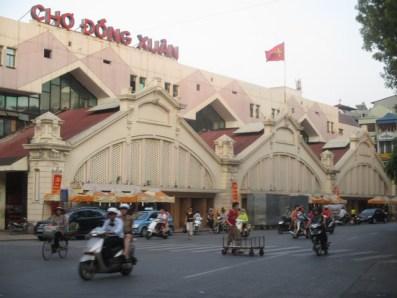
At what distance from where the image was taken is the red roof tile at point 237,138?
190 feet

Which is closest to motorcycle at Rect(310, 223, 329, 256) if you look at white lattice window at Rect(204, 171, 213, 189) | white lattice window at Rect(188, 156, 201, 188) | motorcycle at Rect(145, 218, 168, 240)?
motorcycle at Rect(145, 218, 168, 240)

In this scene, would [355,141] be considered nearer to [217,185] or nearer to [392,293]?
Answer: [217,185]

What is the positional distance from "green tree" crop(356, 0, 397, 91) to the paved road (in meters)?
6.59

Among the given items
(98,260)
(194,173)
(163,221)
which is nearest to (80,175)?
(163,221)

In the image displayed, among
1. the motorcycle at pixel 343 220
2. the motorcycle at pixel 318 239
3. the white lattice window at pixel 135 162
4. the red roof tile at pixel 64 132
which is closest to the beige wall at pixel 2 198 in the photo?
the red roof tile at pixel 64 132

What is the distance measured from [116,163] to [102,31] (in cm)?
1544

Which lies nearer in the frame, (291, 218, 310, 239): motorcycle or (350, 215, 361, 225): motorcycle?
(291, 218, 310, 239): motorcycle

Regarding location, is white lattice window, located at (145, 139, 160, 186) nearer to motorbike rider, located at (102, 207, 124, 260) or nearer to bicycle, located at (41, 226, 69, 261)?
bicycle, located at (41, 226, 69, 261)

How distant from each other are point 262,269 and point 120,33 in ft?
137

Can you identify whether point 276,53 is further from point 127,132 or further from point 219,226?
point 219,226

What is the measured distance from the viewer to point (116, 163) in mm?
43719

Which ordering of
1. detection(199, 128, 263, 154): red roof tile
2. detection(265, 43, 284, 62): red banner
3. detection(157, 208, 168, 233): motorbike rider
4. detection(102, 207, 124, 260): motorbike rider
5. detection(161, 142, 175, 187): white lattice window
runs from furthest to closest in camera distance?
detection(265, 43, 284, 62): red banner → detection(199, 128, 263, 154): red roof tile → detection(161, 142, 175, 187): white lattice window → detection(157, 208, 168, 233): motorbike rider → detection(102, 207, 124, 260): motorbike rider

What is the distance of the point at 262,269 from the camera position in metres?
17.0

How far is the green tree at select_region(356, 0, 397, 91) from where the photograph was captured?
19531mm
